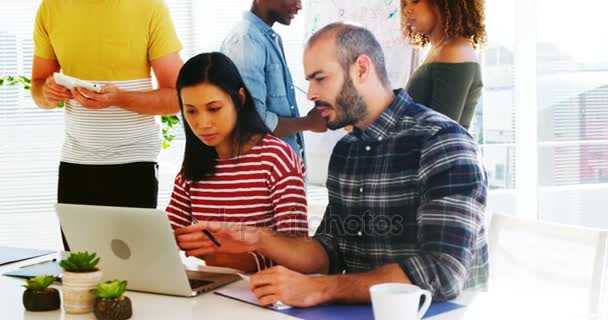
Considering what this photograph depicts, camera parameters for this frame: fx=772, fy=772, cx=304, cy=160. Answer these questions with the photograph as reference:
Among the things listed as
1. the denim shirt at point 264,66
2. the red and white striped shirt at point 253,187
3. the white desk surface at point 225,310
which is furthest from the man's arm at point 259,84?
the white desk surface at point 225,310

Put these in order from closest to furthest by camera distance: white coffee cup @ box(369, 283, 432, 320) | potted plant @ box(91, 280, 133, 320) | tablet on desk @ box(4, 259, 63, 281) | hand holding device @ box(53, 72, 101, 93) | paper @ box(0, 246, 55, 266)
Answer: white coffee cup @ box(369, 283, 432, 320) < potted plant @ box(91, 280, 133, 320) < tablet on desk @ box(4, 259, 63, 281) < paper @ box(0, 246, 55, 266) < hand holding device @ box(53, 72, 101, 93)

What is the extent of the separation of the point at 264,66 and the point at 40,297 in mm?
1282

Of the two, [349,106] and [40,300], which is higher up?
[349,106]

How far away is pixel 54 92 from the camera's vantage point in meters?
2.15

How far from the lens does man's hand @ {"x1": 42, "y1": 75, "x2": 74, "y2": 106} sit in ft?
7.00

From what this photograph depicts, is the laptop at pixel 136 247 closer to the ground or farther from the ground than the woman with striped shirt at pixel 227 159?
closer to the ground

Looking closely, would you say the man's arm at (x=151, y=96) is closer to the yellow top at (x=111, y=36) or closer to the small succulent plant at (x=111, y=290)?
the yellow top at (x=111, y=36)

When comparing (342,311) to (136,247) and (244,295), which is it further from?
(136,247)

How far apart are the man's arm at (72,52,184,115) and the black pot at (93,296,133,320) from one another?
37.8 inches

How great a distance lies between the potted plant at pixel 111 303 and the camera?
1.26 metres

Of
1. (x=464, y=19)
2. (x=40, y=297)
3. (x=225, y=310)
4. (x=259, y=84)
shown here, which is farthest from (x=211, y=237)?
(x=464, y=19)

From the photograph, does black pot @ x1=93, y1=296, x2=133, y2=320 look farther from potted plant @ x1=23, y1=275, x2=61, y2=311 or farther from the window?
the window

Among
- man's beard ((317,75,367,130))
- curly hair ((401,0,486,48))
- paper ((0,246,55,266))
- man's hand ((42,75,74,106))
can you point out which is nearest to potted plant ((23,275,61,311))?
paper ((0,246,55,266))

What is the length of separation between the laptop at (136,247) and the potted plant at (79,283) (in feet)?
0.35
